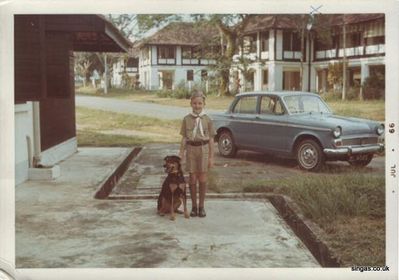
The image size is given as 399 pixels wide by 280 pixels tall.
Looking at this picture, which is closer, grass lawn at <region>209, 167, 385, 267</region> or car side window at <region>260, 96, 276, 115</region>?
grass lawn at <region>209, 167, 385, 267</region>

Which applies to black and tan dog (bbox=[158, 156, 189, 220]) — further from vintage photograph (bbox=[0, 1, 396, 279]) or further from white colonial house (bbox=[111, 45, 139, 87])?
white colonial house (bbox=[111, 45, 139, 87])

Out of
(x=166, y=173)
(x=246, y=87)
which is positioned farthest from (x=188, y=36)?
(x=166, y=173)

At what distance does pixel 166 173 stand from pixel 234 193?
361 millimetres

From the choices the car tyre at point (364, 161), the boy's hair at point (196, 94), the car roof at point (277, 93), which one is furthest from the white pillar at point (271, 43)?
the car tyre at point (364, 161)

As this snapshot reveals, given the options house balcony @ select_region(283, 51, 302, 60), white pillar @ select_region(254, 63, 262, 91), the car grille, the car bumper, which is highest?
house balcony @ select_region(283, 51, 302, 60)

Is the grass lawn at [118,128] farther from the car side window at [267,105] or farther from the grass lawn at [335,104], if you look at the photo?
the car side window at [267,105]

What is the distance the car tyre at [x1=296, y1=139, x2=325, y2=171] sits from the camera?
2506mm

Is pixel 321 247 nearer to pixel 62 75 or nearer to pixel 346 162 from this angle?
pixel 346 162

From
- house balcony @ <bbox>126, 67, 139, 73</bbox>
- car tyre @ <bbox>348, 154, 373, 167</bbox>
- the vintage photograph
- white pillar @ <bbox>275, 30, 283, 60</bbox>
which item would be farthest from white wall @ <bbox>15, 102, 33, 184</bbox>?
car tyre @ <bbox>348, 154, 373, 167</bbox>

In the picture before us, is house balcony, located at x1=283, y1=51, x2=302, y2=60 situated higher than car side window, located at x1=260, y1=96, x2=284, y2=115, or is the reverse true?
house balcony, located at x1=283, y1=51, x2=302, y2=60

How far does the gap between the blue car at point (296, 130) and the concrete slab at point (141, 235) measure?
0.31 meters

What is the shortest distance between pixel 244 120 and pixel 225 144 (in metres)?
0.18

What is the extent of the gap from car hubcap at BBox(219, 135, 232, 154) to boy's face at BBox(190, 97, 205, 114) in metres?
0.28
